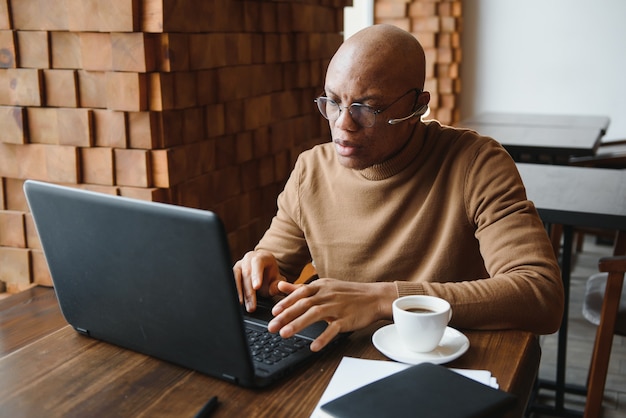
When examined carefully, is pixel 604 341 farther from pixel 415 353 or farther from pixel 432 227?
pixel 415 353

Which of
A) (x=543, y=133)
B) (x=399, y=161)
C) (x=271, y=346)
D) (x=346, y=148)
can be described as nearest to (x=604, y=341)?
(x=399, y=161)

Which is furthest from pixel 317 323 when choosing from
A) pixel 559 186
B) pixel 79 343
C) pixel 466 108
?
pixel 466 108

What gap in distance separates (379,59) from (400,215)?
1.12 feet

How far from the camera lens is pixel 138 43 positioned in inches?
66.6

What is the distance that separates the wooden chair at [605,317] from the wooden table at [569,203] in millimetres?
147

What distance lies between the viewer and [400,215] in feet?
5.14

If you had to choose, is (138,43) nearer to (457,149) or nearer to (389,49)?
(389,49)

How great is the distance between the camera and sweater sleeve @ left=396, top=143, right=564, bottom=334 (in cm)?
123

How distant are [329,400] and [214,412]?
157 millimetres

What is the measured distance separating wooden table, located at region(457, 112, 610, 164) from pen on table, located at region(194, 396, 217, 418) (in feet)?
8.98

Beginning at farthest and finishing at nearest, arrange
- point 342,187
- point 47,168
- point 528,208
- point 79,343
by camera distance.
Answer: point 47,168 < point 342,187 < point 528,208 < point 79,343

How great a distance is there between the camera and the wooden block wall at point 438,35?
471 cm

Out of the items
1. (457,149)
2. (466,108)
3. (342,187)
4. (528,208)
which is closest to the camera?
(528,208)

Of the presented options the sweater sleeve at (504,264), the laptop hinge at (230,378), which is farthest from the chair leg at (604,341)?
the laptop hinge at (230,378)
